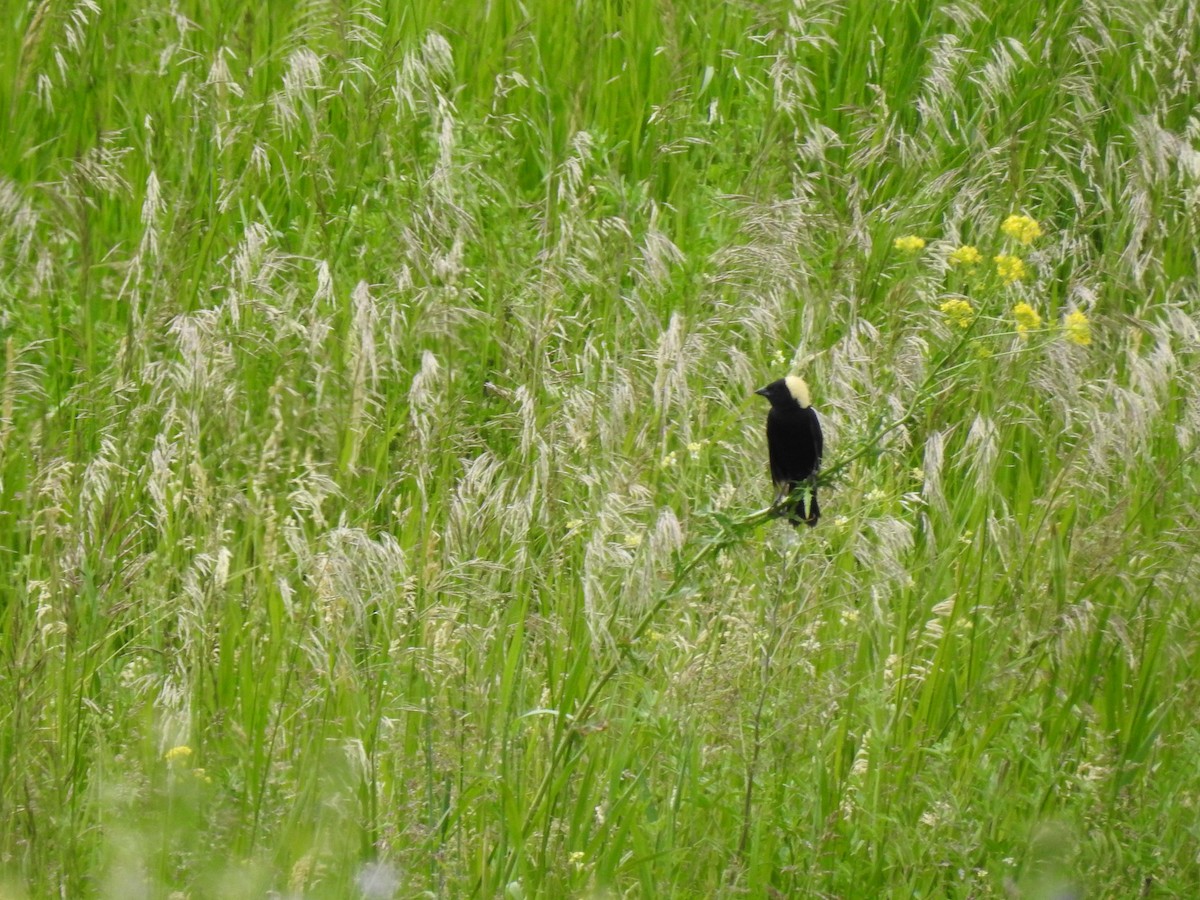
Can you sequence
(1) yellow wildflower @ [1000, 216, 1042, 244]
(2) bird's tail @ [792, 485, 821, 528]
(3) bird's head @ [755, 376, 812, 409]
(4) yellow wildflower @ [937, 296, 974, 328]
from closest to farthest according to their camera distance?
(4) yellow wildflower @ [937, 296, 974, 328]
(1) yellow wildflower @ [1000, 216, 1042, 244]
(2) bird's tail @ [792, 485, 821, 528]
(3) bird's head @ [755, 376, 812, 409]

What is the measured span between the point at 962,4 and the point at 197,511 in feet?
10.2

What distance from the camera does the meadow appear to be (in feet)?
7.33

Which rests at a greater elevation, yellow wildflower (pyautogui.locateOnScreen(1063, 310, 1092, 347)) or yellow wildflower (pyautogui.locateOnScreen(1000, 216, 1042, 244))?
yellow wildflower (pyautogui.locateOnScreen(1000, 216, 1042, 244))

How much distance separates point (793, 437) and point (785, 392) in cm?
12

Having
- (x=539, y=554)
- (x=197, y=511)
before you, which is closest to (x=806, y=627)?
(x=539, y=554)

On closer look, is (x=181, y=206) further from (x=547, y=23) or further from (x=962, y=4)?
(x=962, y=4)

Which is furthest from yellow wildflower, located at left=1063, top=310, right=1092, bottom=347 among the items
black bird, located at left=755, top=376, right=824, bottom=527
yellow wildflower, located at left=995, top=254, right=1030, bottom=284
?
black bird, located at left=755, top=376, right=824, bottom=527

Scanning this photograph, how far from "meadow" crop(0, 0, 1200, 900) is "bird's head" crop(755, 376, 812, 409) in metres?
0.08

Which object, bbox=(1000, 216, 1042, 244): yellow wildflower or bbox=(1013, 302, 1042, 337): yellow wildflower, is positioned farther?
bbox=(1000, 216, 1042, 244): yellow wildflower

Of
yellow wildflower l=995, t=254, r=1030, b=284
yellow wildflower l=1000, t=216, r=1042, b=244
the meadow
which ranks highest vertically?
yellow wildflower l=1000, t=216, r=1042, b=244

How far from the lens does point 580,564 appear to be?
9.54 ft

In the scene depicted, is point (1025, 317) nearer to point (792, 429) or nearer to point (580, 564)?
point (792, 429)

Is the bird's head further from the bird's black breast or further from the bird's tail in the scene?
the bird's tail

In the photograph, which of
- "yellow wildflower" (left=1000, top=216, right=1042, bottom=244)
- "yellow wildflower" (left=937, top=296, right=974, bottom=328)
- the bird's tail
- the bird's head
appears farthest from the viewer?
the bird's head
